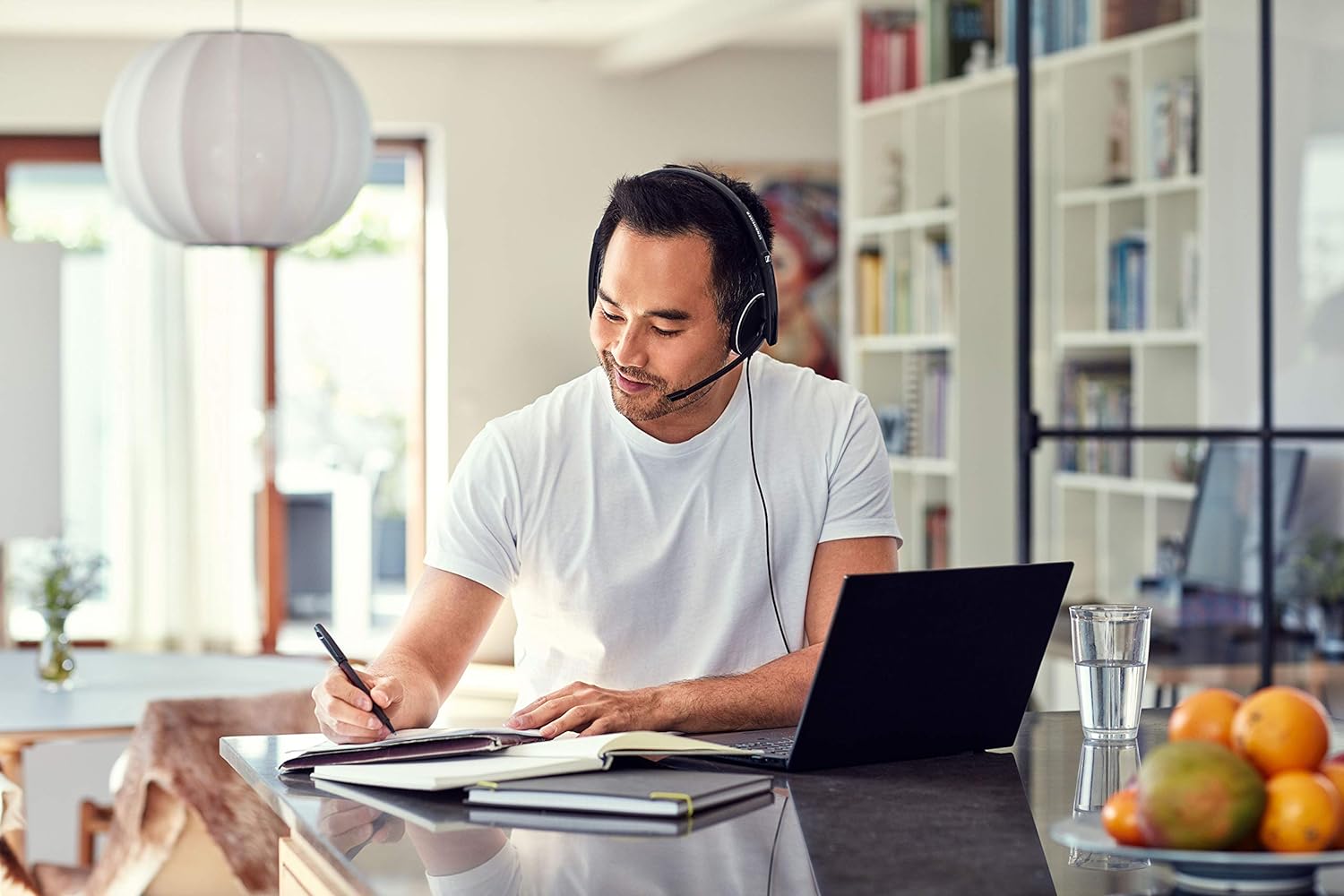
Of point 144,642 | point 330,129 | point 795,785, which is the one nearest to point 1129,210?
point 330,129

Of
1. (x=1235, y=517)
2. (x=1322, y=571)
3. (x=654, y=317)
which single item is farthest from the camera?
(x=1235, y=517)

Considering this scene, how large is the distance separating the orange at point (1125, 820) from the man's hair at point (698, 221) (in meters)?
0.98

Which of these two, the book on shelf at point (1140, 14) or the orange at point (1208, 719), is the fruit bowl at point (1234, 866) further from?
the book on shelf at point (1140, 14)

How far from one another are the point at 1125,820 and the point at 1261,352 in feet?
8.19

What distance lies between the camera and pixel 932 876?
1.06 meters

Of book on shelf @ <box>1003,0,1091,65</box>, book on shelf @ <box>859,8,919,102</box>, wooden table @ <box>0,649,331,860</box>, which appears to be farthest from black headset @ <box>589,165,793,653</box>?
book on shelf @ <box>859,8,919,102</box>

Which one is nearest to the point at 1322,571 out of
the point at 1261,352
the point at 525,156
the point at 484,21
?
the point at 1261,352

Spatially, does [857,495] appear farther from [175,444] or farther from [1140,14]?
[175,444]

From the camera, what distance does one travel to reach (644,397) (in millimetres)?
1875

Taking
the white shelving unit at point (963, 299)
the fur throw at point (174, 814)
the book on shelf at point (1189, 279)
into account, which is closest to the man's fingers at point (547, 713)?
the fur throw at point (174, 814)

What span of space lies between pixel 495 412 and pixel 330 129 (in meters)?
3.58

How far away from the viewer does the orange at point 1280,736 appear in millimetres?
988

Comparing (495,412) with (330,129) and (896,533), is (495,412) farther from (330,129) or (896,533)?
(896,533)

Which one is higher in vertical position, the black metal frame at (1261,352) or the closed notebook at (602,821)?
the black metal frame at (1261,352)
